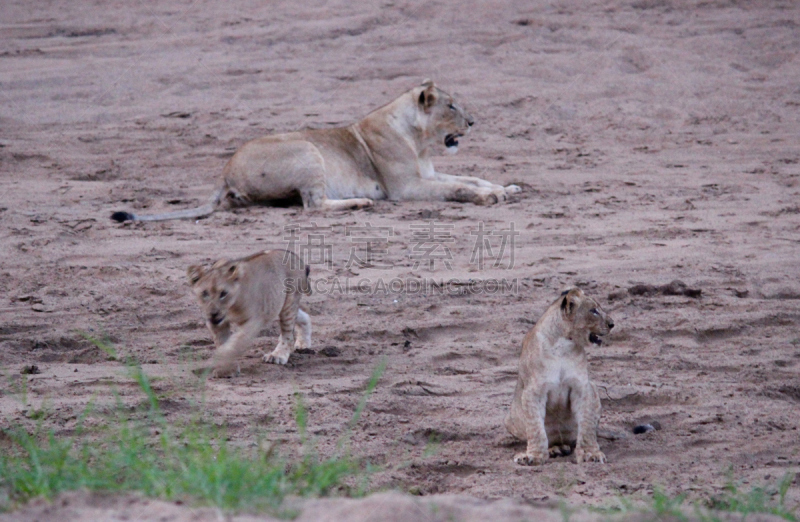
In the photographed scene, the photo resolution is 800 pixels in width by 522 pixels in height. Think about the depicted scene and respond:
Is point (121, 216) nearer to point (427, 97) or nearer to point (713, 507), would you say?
point (427, 97)

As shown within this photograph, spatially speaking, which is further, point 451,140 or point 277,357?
point 451,140

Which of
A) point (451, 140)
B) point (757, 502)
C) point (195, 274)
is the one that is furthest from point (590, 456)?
point (451, 140)

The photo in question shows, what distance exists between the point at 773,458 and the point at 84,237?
520 cm

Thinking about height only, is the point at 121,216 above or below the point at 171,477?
below

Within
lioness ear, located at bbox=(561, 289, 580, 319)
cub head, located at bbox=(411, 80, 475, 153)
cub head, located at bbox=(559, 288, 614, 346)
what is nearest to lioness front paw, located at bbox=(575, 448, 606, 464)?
cub head, located at bbox=(559, 288, 614, 346)

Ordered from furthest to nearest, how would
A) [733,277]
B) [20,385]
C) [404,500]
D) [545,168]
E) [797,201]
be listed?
[545,168] < [797,201] < [733,277] < [20,385] < [404,500]

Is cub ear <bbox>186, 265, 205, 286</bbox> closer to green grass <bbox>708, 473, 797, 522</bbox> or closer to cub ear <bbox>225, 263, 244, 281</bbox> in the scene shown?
cub ear <bbox>225, 263, 244, 281</bbox>

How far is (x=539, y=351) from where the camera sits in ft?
14.6

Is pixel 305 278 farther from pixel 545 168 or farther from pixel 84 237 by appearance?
pixel 545 168

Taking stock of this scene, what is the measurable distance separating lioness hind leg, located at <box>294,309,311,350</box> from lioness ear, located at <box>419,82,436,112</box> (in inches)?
175

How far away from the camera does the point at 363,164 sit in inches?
373

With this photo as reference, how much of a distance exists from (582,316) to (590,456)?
0.64 metres

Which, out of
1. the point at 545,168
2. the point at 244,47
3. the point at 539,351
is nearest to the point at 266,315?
the point at 539,351

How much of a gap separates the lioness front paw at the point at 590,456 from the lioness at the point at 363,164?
458 centimetres
